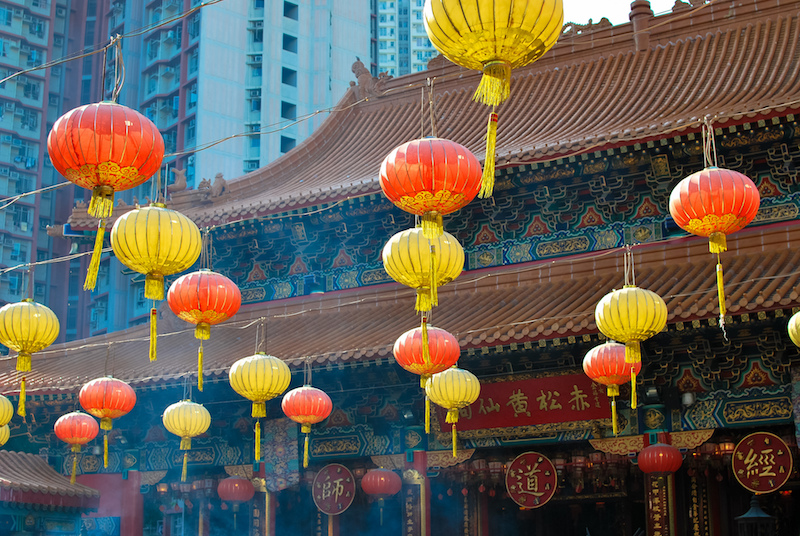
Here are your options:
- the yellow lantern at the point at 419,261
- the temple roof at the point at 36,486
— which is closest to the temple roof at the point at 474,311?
the temple roof at the point at 36,486

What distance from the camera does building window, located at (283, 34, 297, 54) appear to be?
117 ft

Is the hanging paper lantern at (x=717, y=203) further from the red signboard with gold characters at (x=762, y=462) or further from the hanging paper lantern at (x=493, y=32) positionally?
the hanging paper lantern at (x=493, y=32)

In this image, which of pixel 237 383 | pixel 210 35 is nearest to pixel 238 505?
pixel 237 383

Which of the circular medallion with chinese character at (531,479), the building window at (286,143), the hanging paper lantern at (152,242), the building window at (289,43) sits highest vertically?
the building window at (289,43)

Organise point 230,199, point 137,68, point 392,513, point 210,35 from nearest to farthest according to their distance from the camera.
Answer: point 392,513
point 230,199
point 210,35
point 137,68

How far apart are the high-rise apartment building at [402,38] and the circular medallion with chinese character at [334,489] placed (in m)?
46.1

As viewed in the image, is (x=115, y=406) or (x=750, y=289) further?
(x=115, y=406)

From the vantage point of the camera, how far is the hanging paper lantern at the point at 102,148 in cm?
714

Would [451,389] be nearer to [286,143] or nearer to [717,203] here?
[717,203]

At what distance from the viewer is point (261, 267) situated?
14.2 m

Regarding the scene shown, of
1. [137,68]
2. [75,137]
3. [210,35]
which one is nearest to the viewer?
[75,137]

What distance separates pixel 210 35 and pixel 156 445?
22.4 metres

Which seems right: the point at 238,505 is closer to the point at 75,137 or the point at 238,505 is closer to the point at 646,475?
the point at 646,475

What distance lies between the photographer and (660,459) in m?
10.1
